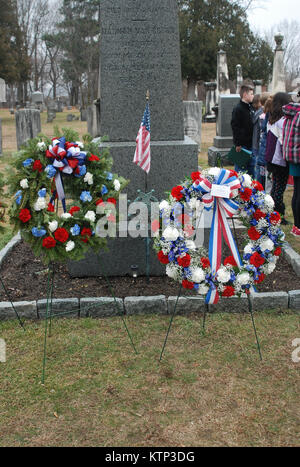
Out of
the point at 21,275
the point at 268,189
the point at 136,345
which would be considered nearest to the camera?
the point at 136,345

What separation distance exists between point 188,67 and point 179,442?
34772 mm

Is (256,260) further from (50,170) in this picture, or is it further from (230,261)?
(50,170)

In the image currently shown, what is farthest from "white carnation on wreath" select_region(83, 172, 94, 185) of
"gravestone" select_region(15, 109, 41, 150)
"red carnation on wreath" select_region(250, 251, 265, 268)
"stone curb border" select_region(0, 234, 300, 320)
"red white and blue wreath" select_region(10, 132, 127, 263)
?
"gravestone" select_region(15, 109, 41, 150)

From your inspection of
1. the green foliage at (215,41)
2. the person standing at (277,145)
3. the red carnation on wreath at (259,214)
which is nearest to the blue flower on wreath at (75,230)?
the red carnation on wreath at (259,214)

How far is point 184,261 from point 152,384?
3.07 ft

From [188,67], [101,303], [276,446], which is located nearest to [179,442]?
[276,446]

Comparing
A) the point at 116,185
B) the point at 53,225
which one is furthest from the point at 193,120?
the point at 53,225

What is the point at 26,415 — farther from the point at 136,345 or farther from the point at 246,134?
the point at 246,134

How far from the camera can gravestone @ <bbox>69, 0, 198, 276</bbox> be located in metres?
5.21

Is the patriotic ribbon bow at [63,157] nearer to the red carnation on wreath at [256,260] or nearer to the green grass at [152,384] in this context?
the green grass at [152,384]

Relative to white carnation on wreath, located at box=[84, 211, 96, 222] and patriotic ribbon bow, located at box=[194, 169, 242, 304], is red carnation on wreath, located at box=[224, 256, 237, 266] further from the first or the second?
white carnation on wreath, located at box=[84, 211, 96, 222]

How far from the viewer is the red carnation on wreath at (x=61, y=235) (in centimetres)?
364

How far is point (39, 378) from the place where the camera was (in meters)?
3.64

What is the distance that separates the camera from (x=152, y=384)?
355cm
